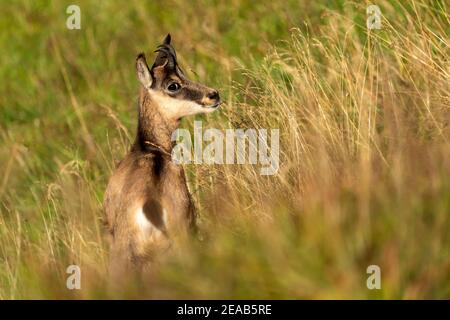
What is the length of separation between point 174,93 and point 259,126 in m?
1.24

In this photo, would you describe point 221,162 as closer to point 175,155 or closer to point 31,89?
point 175,155

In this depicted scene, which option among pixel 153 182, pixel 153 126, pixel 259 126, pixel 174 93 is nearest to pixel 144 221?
pixel 153 182

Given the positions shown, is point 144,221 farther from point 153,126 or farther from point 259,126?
point 259,126

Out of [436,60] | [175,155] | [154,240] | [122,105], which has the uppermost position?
[122,105]

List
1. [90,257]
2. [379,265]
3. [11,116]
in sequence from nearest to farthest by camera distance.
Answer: [379,265], [90,257], [11,116]

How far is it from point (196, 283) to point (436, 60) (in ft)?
15.9

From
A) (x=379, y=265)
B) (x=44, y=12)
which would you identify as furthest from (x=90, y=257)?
(x=44, y=12)

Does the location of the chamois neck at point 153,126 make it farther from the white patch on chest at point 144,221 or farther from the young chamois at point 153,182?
the white patch on chest at point 144,221

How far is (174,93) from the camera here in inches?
471

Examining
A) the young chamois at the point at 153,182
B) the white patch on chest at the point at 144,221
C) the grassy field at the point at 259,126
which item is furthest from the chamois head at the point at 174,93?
the white patch on chest at the point at 144,221

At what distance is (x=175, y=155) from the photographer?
1205 cm

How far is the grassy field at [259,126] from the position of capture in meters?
8.88

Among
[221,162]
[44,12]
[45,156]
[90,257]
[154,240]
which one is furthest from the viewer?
[44,12]

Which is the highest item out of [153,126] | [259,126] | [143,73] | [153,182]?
[143,73]
